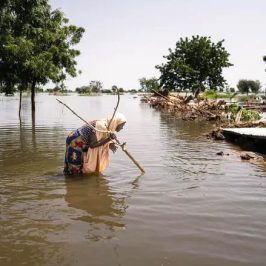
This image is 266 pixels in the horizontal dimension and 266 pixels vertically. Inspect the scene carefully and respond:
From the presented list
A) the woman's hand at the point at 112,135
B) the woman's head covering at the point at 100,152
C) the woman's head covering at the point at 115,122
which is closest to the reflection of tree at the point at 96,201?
the woman's head covering at the point at 100,152

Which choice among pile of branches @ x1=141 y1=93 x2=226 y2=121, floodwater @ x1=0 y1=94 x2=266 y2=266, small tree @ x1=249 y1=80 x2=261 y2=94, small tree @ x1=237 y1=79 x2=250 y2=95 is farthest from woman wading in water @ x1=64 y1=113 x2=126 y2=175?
small tree @ x1=249 y1=80 x2=261 y2=94

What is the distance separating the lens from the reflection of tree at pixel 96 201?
573cm

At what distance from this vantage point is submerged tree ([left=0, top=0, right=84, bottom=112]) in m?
21.2

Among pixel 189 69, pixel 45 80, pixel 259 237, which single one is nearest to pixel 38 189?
pixel 259 237

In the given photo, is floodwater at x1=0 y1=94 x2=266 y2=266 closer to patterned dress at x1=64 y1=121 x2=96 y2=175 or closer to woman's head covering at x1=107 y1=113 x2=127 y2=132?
patterned dress at x1=64 y1=121 x2=96 y2=175

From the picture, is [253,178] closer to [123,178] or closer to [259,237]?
[123,178]

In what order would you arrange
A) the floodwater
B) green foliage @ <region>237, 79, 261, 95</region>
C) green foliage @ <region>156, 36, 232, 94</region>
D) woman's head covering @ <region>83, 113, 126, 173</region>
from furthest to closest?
green foliage @ <region>237, 79, 261, 95</region>
green foliage @ <region>156, 36, 232, 94</region>
woman's head covering @ <region>83, 113, 126, 173</region>
the floodwater

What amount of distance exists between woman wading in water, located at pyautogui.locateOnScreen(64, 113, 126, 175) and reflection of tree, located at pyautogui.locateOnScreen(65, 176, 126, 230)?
1.05 ft

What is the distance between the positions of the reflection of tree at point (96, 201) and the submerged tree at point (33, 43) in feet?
48.8

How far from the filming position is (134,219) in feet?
18.7

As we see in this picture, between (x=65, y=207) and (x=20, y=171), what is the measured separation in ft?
10.7

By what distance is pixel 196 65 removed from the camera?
171 feet

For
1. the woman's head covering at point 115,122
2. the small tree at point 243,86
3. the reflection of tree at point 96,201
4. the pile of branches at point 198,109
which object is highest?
the small tree at point 243,86

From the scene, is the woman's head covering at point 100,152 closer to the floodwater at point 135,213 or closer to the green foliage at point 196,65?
the floodwater at point 135,213
